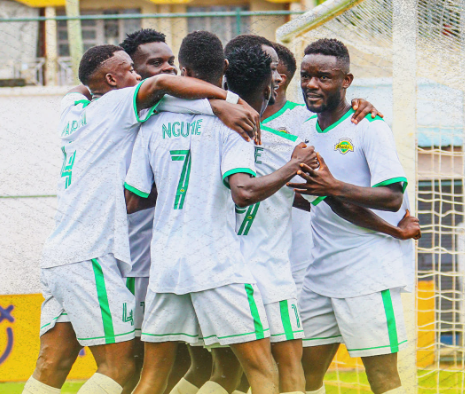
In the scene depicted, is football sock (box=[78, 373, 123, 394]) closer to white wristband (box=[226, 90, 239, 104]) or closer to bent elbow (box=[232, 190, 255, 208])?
bent elbow (box=[232, 190, 255, 208])

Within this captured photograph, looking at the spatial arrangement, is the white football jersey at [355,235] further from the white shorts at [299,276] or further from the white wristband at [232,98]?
the white wristband at [232,98]

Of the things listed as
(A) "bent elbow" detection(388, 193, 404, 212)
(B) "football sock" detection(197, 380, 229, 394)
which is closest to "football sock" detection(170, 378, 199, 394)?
(B) "football sock" detection(197, 380, 229, 394)

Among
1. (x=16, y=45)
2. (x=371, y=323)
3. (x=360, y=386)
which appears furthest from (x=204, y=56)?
(x=16, y=45)

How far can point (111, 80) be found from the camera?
3.58m

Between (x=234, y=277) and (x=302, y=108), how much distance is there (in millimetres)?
1315

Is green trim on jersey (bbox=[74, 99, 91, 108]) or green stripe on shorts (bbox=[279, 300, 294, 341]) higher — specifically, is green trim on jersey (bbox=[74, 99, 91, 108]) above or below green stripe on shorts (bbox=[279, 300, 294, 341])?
above

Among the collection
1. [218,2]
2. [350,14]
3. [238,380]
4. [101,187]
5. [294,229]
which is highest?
[218,2]

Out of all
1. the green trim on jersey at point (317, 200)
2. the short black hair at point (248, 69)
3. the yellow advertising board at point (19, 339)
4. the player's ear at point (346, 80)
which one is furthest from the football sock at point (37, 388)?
the yellow advertising board at point (19, 339)

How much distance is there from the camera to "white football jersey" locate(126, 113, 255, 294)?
9.89ft

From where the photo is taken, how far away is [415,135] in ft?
14.6

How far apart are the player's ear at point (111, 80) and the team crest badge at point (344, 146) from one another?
1150 mm

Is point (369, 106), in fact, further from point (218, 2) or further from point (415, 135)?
point (218, 2)

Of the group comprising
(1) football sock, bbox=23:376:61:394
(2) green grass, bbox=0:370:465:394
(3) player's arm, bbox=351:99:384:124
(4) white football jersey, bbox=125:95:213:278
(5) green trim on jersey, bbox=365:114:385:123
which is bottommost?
(2) green grass, bbox=0:370:465:394

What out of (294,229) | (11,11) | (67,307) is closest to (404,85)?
(294,229)
